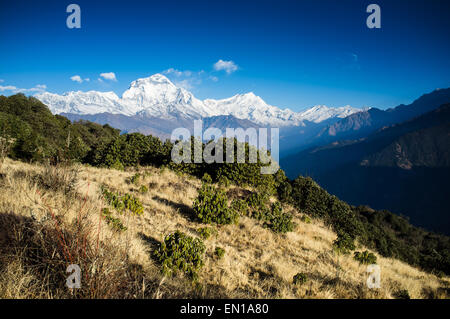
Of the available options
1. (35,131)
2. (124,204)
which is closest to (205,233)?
(124,204)

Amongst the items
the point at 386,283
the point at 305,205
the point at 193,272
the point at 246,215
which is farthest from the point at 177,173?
the point at 386,283

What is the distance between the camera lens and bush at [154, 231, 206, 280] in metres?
4.28

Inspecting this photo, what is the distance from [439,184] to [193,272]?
237m

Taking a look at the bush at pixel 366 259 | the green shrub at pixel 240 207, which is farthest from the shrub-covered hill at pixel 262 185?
the bush at pixel 366 259

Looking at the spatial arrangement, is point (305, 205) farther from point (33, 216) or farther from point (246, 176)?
point (33, 216)

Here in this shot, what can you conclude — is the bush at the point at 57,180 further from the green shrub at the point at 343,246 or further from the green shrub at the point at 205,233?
the green shrub at the point at 343,246

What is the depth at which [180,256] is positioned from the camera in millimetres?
4504

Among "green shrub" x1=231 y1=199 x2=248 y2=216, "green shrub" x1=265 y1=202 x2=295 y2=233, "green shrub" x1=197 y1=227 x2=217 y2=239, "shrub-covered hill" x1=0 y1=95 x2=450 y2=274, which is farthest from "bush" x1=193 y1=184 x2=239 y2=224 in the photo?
"shrub-covered hill" x1=0 y1=95 x2=450 y2=274

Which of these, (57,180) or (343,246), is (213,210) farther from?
(343,246)

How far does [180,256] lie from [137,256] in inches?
35.1

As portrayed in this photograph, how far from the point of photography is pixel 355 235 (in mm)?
13406

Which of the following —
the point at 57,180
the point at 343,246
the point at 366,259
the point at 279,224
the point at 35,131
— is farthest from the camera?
the point at 35,131

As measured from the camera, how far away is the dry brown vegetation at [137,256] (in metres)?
2.75
